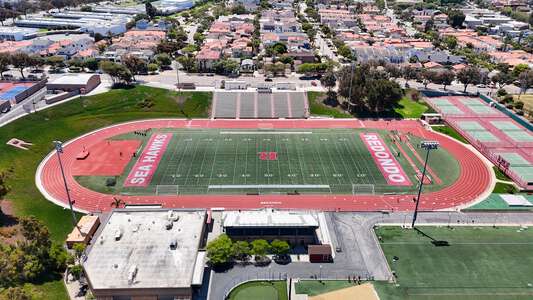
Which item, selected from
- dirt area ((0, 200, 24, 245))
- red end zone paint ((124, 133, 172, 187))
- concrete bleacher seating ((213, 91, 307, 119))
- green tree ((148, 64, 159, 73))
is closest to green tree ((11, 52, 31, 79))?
green tree ((148, 64, 159, 73))

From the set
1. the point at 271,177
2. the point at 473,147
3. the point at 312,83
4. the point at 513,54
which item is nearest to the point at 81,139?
the point at 271,177

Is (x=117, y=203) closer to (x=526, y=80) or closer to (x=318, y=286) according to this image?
(x=318, y=286)

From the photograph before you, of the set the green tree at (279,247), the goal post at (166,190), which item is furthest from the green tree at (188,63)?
the green tree at (279,247)

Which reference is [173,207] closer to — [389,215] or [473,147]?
[389,215]

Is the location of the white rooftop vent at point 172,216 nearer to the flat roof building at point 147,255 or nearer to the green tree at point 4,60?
the flat roof building at point 147,255

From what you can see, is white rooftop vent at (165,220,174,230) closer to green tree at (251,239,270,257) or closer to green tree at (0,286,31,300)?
green tree at (251,239,270,257)
